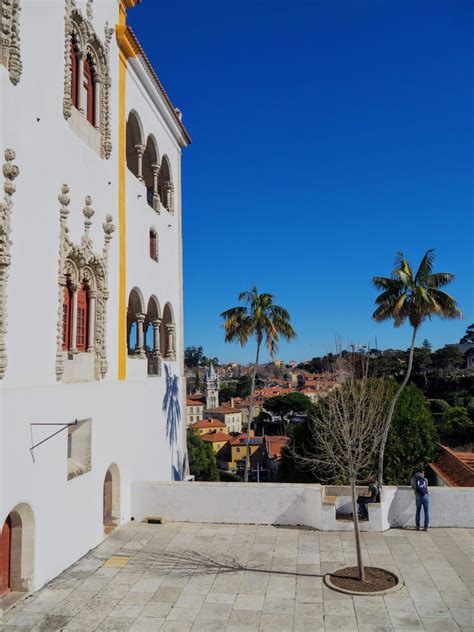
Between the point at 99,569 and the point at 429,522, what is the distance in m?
6.78

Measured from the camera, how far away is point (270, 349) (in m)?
23.9

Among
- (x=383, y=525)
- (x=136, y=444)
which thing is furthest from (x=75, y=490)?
(x=383, y=525)

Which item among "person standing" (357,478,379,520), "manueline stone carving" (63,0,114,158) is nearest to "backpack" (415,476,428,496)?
"person standing" (357,478,379,520)

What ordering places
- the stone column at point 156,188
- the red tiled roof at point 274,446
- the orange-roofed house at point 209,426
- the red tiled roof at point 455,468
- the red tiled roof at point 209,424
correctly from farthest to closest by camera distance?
the red tiled roof at point 209,424, the orange-roofed house at point 209,426, the red tiled roof at point 274,446, the stone column at point 156,188, the red tiled roof at point 455,468

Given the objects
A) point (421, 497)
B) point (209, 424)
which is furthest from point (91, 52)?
point (209, 424)

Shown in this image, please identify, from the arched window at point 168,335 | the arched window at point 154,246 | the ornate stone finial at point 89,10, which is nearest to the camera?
the ornate stone finial at point 89,10

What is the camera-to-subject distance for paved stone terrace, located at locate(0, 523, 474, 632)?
7414 millimetres

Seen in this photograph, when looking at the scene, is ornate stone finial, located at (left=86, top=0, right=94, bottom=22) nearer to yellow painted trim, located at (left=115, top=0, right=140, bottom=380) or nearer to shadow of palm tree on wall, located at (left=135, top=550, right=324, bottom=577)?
yellow painted trim, located at (left=115, top=0, right=140, bottom=380)

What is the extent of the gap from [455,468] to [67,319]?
534 inches

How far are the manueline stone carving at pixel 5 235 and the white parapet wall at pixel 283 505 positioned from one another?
5919 millimetres

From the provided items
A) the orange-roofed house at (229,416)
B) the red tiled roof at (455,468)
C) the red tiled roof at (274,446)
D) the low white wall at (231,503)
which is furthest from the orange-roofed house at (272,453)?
the low white wall at (231,503)

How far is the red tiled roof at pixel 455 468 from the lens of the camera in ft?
50.7

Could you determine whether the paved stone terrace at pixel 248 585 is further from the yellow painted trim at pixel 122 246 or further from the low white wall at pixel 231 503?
the yellow painted trim at pixel 122 246

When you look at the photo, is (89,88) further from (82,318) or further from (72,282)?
(82,318)
